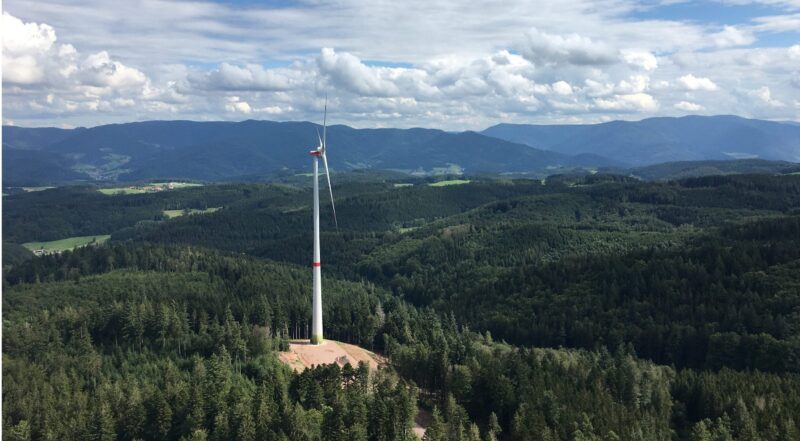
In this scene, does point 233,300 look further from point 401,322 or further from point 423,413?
point 423,413

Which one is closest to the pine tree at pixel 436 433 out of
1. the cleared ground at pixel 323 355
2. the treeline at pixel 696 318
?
the cleared ground at pixel 323 355

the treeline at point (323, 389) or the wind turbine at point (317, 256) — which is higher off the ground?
the wind turbine at point (317, 256)

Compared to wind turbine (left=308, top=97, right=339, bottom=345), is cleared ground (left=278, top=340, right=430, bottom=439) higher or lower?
lower

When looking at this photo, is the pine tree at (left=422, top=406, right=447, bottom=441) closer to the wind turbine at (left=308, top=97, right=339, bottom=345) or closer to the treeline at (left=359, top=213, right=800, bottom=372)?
the wind turbine at (left=308, top=97, right=339, bottom=345)

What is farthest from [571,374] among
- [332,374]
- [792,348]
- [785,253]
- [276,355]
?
[785,253]

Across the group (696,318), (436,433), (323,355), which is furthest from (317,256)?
(696,318)

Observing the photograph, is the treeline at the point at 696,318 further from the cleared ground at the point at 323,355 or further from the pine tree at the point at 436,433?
the pine tree at the point at 436,433

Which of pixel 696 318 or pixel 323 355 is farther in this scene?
pixel 696 318

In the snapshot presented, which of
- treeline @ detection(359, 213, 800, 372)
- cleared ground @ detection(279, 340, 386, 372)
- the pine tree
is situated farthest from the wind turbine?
treeline @ detection(359, 213, 800, 372)

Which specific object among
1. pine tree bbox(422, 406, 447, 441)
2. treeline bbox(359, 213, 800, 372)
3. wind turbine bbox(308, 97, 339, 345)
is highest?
wind turbine bbox(308, 97, 339, 345)

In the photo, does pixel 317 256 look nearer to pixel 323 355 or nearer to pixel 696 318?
pixel 323 355

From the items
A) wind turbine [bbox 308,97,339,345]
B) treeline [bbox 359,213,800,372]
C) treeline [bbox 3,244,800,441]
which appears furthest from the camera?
treeline [bbox 359,213,800,372]

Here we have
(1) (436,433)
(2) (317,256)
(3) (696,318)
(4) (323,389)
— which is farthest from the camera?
(3) (696,318)
